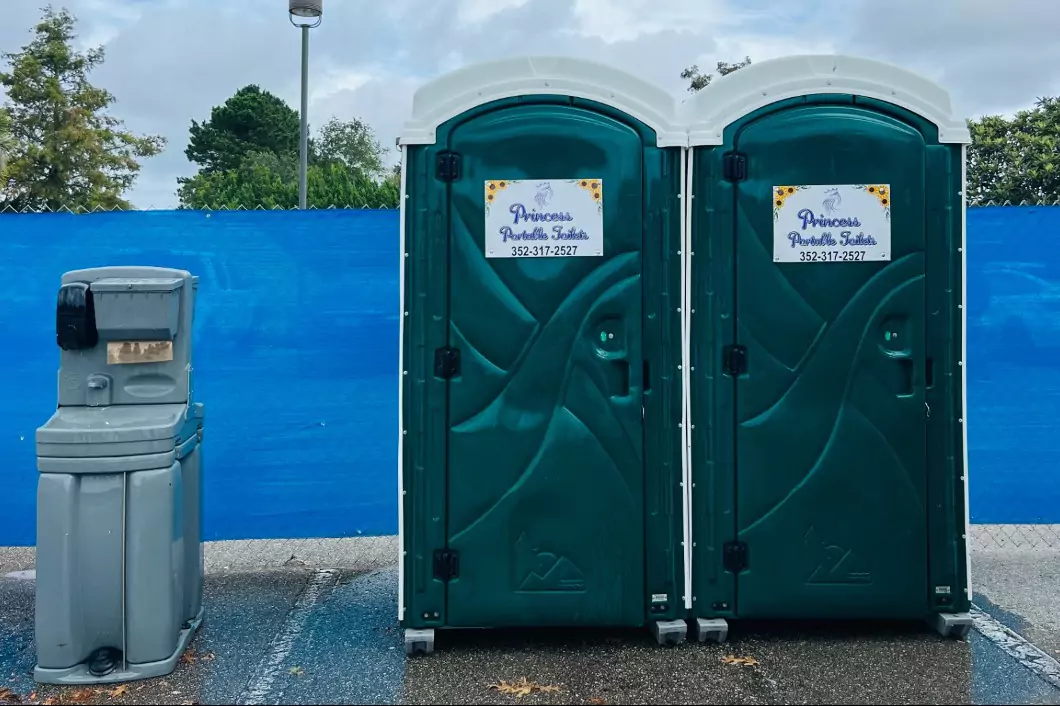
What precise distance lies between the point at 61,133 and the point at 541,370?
37.8 metres

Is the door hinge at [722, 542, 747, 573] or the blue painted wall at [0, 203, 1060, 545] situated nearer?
the door hinge at [722, 542, 747, 573]

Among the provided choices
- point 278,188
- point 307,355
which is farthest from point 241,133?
point 307,355

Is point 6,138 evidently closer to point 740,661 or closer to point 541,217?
point 541,217

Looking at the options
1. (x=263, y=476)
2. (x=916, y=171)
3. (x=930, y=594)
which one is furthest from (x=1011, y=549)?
(x=263, y=476)

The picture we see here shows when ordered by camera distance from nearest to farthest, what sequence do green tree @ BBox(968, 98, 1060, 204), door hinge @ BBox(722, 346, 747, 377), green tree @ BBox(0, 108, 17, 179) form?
door hinge @ BBox(722, 346, 747, 377) < green tree @ BBox(968, 98, 1060, 204) < green tree @ BBox(0, 108, 17, 179)

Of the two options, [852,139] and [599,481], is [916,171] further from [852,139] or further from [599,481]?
[599,481]

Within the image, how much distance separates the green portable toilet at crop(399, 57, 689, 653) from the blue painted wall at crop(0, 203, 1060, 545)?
1.44 m

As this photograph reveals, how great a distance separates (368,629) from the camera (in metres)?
3.93

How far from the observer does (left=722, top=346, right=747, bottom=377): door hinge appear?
11.8 feet

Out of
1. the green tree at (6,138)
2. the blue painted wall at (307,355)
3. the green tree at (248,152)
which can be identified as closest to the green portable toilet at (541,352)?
the blue painted wall at (307,355)

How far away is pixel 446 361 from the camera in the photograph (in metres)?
3.52

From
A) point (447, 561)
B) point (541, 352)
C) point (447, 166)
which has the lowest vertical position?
point (447, 561)

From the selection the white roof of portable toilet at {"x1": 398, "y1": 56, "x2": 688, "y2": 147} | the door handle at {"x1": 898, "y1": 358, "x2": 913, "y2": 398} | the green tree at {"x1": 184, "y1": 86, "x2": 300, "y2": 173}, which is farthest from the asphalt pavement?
the green tree at {"x1": 184, "y1": 86, "x2": 300, "y2": 173}

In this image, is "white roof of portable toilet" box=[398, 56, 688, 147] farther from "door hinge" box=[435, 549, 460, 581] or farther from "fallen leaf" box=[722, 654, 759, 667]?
"fallen leaf" box=[722, 654, 759, 667]
